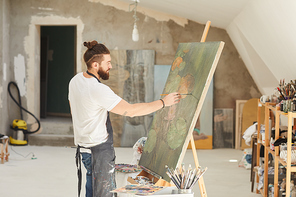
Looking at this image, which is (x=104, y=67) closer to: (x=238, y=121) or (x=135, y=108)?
(x=135, y=108)

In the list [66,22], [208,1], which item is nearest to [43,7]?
[66,22]

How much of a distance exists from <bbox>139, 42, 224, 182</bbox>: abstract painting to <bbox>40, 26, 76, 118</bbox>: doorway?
7708mm

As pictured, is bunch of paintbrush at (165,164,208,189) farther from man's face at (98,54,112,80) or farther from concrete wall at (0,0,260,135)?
concrete wall at (0,0,260,135)

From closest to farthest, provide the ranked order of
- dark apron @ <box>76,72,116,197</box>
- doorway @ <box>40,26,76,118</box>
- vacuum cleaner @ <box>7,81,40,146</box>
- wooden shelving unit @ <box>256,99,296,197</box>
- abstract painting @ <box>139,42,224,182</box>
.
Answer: dark apron @ <box>76,72,116,197</box> < abstract painting @ <box>139,42,224,182</box> < wooden shelving unit @ <box>256,99,296,197</box> < vacuum cleaner @ <box>7,81,40,146</box> < doorway @ <box>40,26,76,118</box>

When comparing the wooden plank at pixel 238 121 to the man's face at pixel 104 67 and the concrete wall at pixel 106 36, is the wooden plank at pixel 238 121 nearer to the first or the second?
the concrete wall at pixel 106 36

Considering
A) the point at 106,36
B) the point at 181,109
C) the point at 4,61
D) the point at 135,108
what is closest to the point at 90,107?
the point at 135,108

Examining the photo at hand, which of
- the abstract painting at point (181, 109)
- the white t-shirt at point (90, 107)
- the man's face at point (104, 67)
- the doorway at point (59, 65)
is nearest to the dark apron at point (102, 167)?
the white t-shirt at point (90, 107)

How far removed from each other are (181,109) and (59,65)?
839 centimetres

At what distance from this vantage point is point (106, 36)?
28.1 feet

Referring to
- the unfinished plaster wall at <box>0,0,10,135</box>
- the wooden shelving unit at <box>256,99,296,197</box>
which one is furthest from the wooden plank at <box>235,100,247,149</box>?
the unfinished plaster wall at <box>0,0,10,135</box>

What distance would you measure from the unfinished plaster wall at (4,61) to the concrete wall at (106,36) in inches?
6.3

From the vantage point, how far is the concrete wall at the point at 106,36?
27.8ft

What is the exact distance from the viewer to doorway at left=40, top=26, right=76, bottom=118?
36.9ft

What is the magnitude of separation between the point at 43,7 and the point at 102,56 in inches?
248
